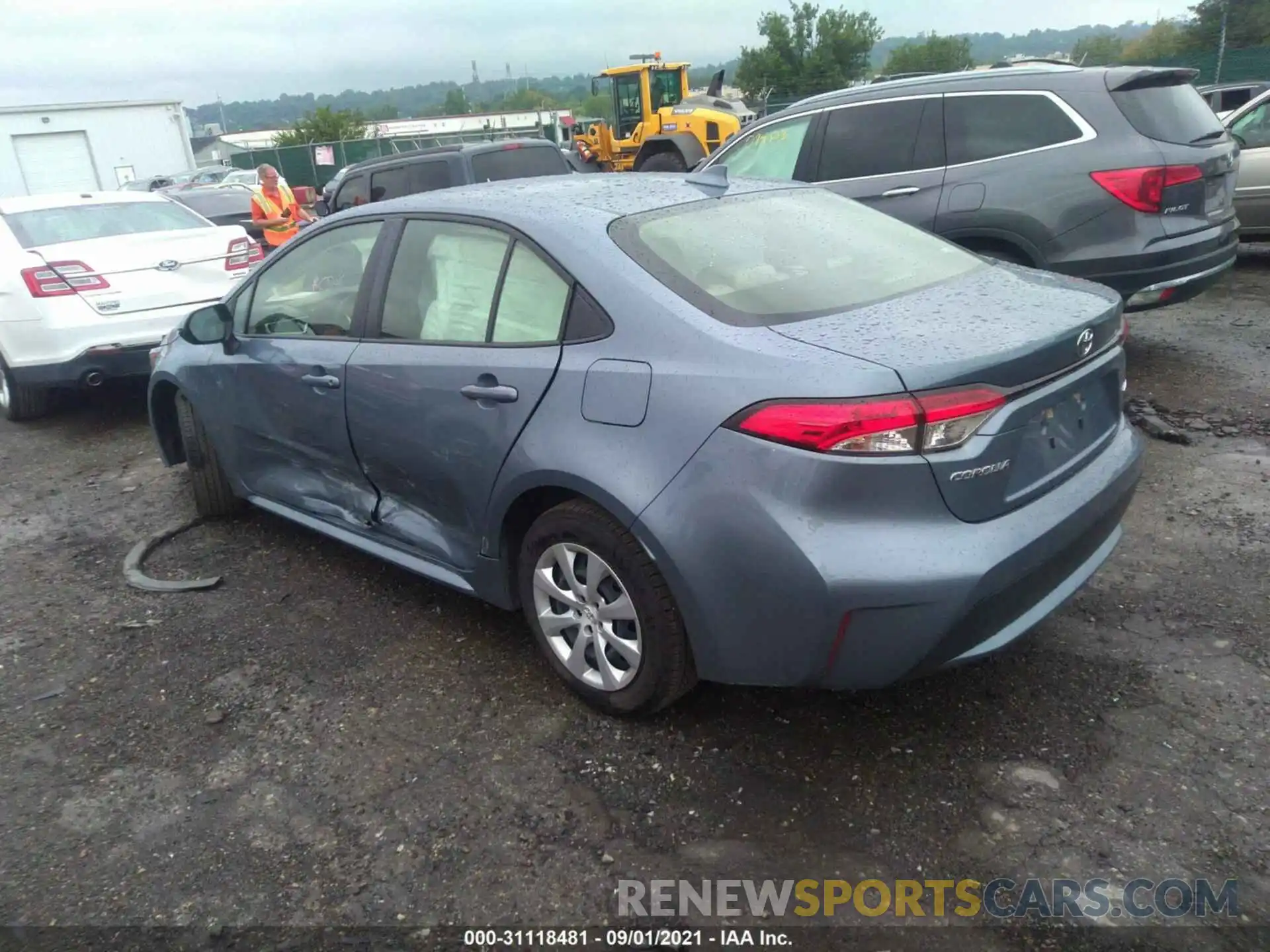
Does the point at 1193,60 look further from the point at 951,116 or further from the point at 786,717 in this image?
the point at 786,717

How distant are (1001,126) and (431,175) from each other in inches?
237

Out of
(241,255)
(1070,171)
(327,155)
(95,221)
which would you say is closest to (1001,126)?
(1070,171)

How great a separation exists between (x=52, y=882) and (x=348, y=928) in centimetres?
87

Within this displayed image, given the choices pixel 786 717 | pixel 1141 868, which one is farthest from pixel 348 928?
pixel 1141 868

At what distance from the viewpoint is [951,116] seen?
6051 mm

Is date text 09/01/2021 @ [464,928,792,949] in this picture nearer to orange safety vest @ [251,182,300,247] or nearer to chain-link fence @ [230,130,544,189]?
orange safety vest @ [251,182,300,247]

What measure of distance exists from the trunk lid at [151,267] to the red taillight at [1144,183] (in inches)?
233

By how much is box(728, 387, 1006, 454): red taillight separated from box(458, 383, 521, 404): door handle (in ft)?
3.07

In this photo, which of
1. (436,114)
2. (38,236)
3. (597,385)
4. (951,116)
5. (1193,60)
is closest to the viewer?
(597,385)

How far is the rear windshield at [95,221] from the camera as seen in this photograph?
6.96 m

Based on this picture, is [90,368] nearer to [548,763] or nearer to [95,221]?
[95,221]

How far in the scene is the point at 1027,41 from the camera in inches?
3984

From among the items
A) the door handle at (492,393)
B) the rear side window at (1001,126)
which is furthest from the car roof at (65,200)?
the rear side window at (1001,126)

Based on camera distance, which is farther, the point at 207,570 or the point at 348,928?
the point at 207,570
